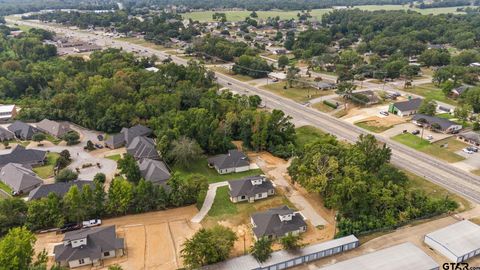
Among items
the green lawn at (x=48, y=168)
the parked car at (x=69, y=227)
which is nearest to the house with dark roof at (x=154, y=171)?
the parked car at (x=69, y=227)

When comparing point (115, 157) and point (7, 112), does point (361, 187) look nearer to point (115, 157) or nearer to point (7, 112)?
point (115, 157)

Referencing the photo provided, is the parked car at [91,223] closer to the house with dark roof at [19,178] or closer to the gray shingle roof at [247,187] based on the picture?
the house with dark roof at [19,178]

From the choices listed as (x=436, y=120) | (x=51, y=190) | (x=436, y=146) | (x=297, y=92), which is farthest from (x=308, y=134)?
(x=51, y=190)

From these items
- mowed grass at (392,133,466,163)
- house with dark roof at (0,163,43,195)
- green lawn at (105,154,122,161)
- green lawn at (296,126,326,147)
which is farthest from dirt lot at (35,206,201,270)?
mowed grass at (392,133,466,163)

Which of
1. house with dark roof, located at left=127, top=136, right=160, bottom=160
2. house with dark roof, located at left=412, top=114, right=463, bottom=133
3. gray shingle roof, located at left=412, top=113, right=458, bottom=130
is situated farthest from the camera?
gray shingle roof, located at left=412, top=113, right=458, bottom=130

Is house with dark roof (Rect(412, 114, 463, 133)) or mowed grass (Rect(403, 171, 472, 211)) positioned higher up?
house with dark roof (Rect(412, 114, 463, 133))

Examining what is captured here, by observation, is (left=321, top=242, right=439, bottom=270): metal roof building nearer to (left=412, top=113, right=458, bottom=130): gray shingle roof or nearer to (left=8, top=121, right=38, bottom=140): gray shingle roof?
(left=412, top=113, right=458, bottom=130): gray shingle roof
